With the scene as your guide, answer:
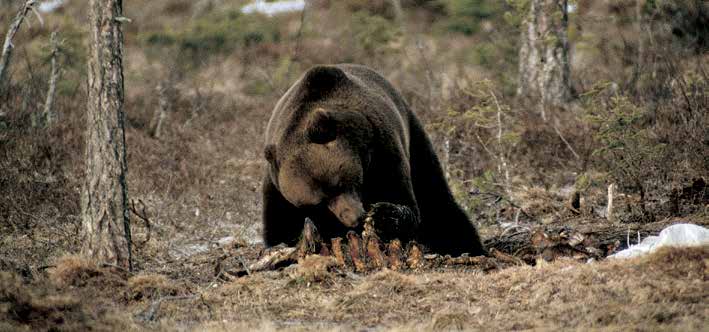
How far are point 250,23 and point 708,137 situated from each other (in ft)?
40.6

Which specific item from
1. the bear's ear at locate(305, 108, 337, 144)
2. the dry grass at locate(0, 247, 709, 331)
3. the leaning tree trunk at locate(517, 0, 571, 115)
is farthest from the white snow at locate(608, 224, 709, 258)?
the leaning tree trunk at locate(517, 0, 571, 115)

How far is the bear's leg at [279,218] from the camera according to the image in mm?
5973

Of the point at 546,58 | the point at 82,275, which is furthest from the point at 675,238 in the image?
the point at 546,58

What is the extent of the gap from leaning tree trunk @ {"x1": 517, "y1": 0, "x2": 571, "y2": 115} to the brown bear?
14.6 feet

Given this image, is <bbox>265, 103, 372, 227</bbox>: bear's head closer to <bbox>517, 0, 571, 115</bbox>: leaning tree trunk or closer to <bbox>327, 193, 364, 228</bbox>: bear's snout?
<bbox>327, 193, 364, 228</bbox>: bear's snout

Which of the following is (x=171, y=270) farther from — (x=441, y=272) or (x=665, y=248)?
(x=665, y=248)

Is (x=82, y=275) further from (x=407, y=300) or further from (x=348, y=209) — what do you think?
(x=407, y=300)

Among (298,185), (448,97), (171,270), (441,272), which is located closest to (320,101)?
(298,185)

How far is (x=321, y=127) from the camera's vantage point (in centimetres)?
520

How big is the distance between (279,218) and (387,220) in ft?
3.25

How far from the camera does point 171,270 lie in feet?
20.6

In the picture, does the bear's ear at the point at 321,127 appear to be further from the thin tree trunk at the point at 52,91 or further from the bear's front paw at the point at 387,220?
the thin tree trunk at the point at 52,91

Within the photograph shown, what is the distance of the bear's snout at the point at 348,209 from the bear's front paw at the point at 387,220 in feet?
0.41

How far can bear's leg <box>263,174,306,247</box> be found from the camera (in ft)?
19.6
